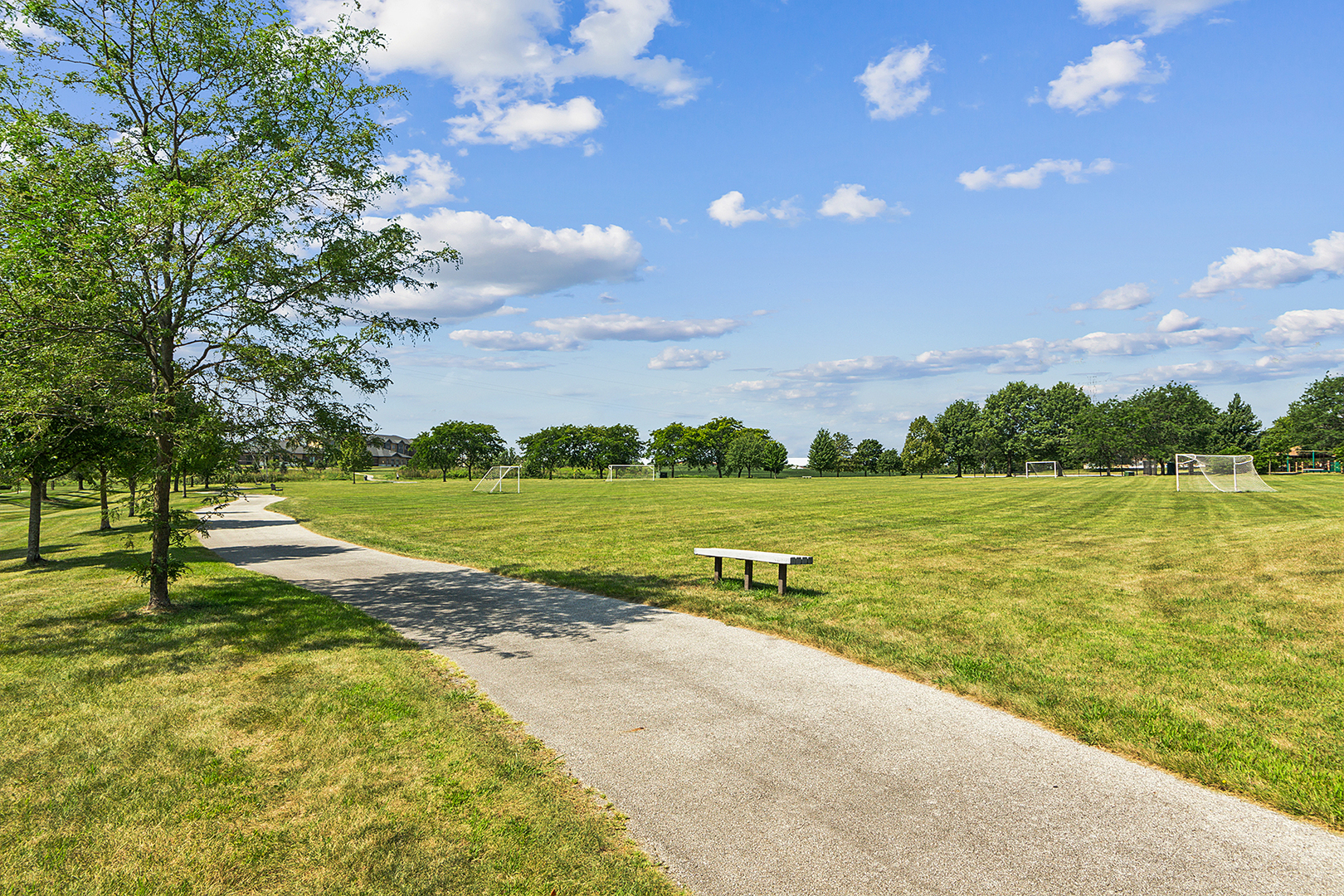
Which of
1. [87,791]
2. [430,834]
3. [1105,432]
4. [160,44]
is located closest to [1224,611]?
[430,834]

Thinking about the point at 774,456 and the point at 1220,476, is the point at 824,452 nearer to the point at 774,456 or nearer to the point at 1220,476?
the point at 774,456

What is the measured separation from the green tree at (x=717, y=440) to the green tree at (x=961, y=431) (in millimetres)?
35941

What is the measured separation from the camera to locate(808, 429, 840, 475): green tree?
398 ft

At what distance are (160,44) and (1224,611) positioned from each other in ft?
55.1

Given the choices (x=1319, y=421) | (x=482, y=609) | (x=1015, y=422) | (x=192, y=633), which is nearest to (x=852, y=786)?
(x=482, y=609)

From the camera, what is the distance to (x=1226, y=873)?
→ 3.60 metres

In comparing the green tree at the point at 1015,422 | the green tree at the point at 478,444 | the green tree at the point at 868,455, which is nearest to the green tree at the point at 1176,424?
the green tree at the point at 1015,422

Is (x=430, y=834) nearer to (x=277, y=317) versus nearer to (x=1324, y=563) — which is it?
(x=277, y=317)

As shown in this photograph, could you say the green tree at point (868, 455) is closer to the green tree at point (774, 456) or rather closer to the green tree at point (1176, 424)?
the green tree at point (774, 456)

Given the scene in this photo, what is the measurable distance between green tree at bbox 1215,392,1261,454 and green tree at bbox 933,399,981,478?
33.6m

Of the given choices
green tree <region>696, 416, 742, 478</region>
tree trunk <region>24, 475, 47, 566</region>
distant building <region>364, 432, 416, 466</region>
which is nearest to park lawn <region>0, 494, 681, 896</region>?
tree trunk <region>24, 475, 47, 566</region>

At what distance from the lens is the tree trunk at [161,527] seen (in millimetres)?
9125

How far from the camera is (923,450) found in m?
107

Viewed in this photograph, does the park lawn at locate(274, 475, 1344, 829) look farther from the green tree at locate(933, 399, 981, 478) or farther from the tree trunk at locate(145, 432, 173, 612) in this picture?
the green tree at locate(933, 399, 981, 478)
